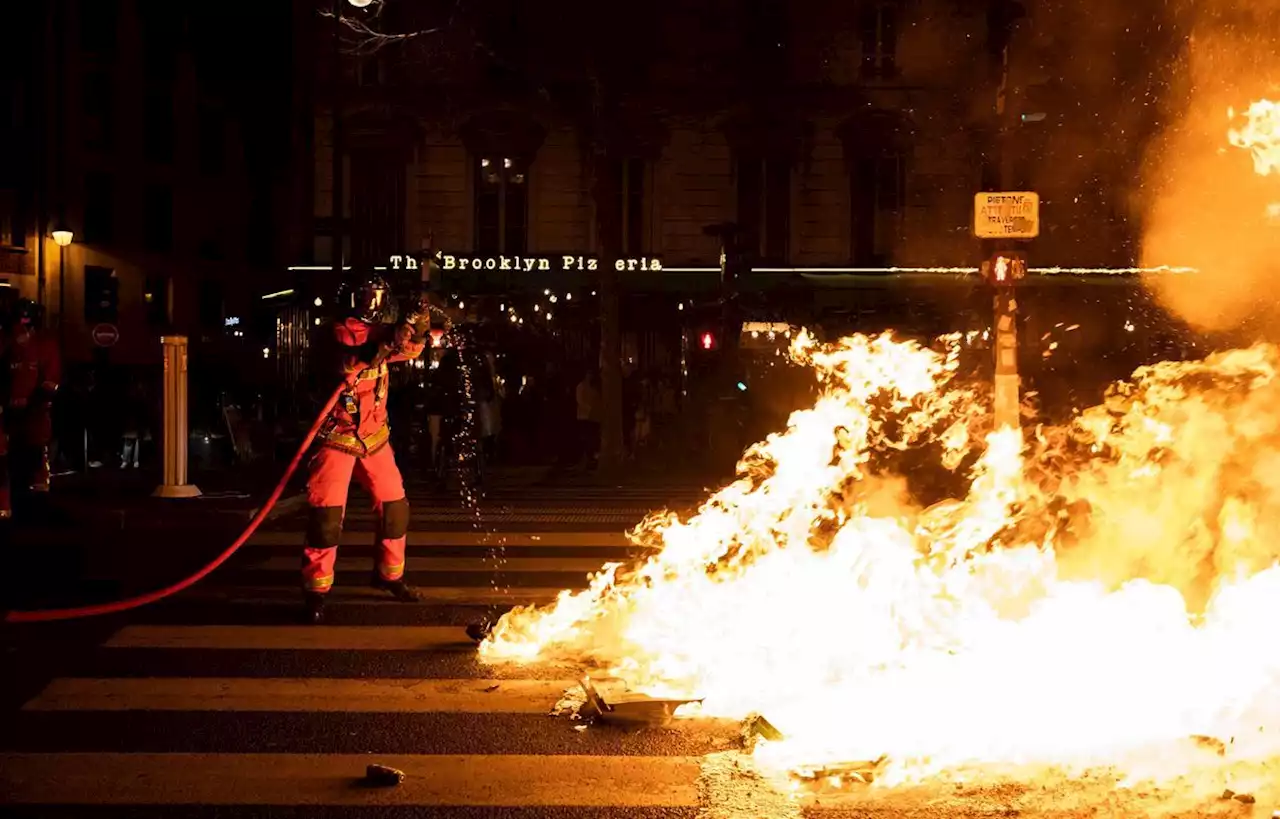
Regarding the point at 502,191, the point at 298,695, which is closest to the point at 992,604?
the point at 298,695

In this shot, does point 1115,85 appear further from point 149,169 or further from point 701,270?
point 149,169

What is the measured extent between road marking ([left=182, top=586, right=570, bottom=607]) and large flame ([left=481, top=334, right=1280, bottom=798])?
66 cm

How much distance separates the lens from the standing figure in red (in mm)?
12453

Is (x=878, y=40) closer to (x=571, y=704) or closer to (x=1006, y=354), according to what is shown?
(x=1006, y=354)

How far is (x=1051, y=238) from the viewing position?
29672mm

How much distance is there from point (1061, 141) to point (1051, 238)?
757cm

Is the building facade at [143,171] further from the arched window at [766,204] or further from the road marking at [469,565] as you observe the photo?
the road marking at [469,565]

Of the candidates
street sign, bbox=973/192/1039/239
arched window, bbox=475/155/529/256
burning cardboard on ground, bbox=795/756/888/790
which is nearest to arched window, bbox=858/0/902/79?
arched window, bbox=475/155/529/256

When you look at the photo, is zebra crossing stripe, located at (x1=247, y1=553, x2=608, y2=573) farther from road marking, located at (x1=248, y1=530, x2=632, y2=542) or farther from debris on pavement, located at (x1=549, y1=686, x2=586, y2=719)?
debris on pavement, located at (x1=549, y1=686, x2=586, y2=719)

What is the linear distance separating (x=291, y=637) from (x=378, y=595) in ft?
4.28

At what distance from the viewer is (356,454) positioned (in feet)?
27.5

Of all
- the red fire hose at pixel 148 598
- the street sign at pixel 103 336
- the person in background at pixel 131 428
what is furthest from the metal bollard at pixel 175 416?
the street sign at pixel 103 336

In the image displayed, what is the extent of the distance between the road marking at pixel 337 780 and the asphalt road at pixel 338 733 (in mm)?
12

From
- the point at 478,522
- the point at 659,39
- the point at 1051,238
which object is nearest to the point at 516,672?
the point at 478,522
